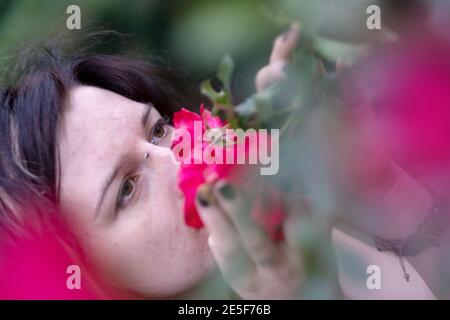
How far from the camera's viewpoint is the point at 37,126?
1.08 m

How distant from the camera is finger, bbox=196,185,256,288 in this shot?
0.95 m

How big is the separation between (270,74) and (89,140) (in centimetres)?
37

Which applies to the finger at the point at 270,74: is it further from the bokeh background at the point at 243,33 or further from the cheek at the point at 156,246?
the cheek at the point at 156,246

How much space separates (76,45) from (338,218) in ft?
1.94

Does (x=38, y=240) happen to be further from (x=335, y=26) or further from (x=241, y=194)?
(x=335, y=26)

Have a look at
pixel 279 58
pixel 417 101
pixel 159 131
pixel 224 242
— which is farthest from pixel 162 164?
pixel 417 101

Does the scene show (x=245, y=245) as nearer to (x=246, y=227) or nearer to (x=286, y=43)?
(x=246, y=227)

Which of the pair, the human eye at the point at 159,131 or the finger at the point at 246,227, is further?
the human eye at the point at 159,131

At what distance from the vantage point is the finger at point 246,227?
0.92m

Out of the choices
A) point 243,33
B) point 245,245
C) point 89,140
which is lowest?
point 245,245

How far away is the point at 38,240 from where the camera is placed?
3.70ft

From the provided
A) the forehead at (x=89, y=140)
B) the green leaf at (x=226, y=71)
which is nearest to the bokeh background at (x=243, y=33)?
the green leaf at (x=226, y=71)

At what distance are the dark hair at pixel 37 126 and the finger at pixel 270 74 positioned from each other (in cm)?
19
